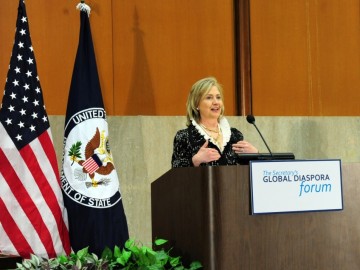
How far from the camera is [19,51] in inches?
139

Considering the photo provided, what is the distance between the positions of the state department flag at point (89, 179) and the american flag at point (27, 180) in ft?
0.24

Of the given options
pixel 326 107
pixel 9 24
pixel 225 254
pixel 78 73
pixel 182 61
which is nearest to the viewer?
pixel 225 254

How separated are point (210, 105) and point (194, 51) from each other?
1.19 metres

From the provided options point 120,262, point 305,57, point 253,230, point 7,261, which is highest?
point 305,57

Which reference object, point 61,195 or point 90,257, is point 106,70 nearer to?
point 61,195

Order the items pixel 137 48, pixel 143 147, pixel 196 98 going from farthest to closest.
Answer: pixel 137 48, pixel 143 147, pixel 196 98

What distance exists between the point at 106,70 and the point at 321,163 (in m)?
2.40

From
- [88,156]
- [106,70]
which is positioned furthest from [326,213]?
[106,70]

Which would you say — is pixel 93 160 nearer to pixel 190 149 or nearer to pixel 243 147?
pixel 190 149

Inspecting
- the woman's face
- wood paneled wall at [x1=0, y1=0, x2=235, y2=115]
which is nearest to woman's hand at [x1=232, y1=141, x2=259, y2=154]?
the woman's face

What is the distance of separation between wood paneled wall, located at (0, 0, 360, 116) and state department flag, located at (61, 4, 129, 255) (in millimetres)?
796

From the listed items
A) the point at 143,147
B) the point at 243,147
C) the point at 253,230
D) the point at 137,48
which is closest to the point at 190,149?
the point at 243,147

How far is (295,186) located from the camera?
2291 millimetres

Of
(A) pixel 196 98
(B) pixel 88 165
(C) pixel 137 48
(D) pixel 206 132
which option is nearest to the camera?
(B) pixel 88 165
